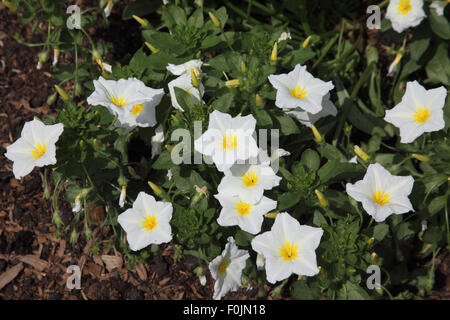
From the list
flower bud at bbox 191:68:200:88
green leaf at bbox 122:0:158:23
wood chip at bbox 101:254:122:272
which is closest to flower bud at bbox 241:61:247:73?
flower bud at bbox 191:68:200:88

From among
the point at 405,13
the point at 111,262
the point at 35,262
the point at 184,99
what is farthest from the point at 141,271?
the point at 405,13

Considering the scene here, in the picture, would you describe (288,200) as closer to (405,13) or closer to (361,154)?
(361,154)

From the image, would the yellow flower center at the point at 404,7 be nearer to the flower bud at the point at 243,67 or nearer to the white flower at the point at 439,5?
the white flower at the point at 439,5

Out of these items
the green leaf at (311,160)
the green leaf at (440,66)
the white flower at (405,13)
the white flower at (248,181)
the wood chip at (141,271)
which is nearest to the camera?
the white flower at (248,181)

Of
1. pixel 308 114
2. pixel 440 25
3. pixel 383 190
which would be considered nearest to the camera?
pixel 383 190

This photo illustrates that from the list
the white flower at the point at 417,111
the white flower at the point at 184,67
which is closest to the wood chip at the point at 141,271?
the white flower at the point at 184,67

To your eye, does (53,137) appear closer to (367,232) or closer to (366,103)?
→ (367,232)

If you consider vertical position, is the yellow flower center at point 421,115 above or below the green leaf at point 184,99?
below
